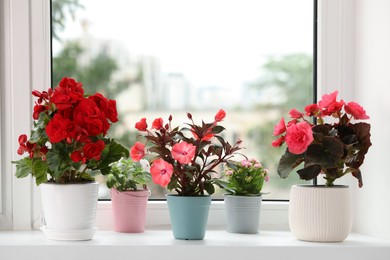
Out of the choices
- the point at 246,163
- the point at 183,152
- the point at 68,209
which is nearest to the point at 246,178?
the point at 246,163

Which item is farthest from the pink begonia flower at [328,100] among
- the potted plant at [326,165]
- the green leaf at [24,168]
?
the green leaf at [24,168]

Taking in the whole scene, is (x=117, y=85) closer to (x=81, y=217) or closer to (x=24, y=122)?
(x=24, y=122)

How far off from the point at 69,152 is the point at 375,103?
1090mm

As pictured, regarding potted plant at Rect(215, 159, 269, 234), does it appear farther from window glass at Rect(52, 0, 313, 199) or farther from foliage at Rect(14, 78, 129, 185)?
foliage at Rect(14, 78, 129, 185)

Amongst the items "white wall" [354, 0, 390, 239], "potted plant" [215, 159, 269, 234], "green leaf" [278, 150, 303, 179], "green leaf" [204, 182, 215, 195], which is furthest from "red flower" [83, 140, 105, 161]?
"white wall" [354, 0, 390, 239]

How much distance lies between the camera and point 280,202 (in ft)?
8.43

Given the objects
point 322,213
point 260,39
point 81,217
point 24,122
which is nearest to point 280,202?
point 322,213

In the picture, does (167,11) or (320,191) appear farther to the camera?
(167,11)

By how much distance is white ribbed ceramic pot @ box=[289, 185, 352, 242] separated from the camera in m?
2.18

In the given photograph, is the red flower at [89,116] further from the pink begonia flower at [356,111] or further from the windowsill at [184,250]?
the pink begonia flower at [356,111]

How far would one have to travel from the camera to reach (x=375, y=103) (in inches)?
92.4

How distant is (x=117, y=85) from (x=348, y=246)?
3.51 feet

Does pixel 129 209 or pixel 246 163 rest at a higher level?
pixel 246 163

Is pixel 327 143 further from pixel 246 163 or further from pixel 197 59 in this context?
pixel 197 59
